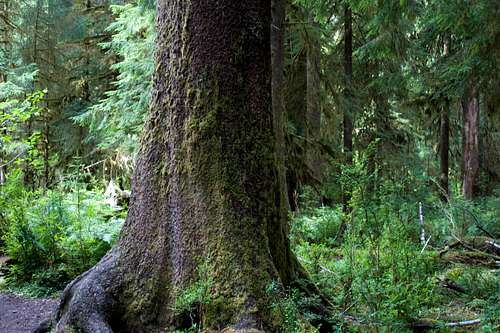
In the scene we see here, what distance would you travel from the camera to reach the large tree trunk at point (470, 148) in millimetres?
17656

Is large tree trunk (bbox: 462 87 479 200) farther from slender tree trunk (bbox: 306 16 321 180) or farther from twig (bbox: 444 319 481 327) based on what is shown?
twig (bbox: 444 319 481 327)

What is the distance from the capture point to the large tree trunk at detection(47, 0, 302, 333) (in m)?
4.01

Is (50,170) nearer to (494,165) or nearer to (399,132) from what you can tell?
(399,132)

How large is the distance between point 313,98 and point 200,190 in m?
9.88

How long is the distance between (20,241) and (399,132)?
13.5m

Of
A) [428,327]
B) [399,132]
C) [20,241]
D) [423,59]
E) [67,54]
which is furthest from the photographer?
[67,54]

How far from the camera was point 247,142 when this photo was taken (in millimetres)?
4211

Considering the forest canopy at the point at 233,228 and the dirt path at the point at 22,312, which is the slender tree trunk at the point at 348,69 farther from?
the dirt path at the point at 22,312

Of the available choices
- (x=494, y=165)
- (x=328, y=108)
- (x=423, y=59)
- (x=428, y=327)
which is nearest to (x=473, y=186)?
(x=494, y=165)

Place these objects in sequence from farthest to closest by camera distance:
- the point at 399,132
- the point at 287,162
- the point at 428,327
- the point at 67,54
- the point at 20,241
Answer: the point at 67,54 → the point at 399,132 → the point at 287,162 → the point at 20,241 → the point at 428,327

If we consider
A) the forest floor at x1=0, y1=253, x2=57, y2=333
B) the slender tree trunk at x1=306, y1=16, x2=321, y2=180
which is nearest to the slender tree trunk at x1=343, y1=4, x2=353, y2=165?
the slender tree trunk at x1=306, y1=16, x2=321, y2=180

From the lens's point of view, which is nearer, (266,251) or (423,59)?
(266,251)

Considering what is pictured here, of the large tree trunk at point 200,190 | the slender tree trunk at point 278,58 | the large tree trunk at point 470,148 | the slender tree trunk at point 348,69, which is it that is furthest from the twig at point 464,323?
the large tree trunk at point 470,148

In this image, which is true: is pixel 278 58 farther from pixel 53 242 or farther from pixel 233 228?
pixel 233 228
